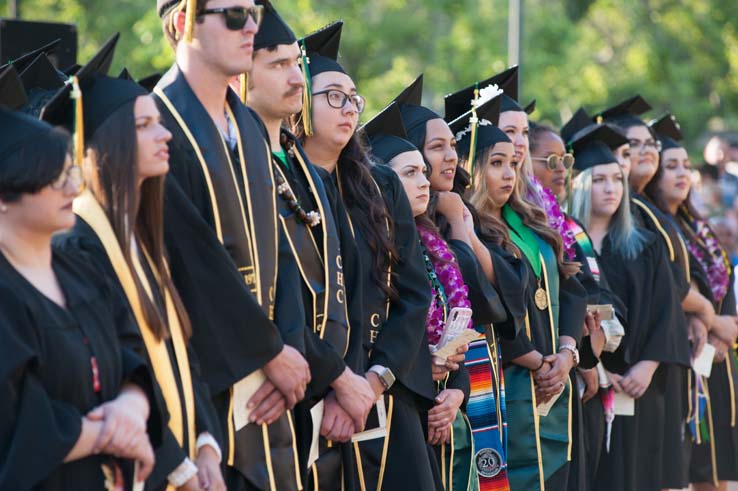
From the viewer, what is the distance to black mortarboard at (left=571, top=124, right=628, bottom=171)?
7926 millimetres

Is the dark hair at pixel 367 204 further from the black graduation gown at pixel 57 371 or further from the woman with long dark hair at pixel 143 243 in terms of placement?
the black graduation gown at pixel 57 371

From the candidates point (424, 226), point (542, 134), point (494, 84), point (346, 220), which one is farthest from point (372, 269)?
point (542, 134)

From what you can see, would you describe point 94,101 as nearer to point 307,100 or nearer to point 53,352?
point 53,352

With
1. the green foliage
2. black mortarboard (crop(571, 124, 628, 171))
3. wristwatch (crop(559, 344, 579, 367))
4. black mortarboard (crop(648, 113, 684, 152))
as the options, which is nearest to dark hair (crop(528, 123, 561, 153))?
black mortarboard (crop(571, 124, 628, 171))

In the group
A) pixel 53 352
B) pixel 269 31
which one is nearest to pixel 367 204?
pixel 269 31

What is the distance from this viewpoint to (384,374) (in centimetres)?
525

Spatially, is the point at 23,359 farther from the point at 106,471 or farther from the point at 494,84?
the point at 494,84

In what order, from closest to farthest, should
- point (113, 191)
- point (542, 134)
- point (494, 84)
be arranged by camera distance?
point (113, 191)
point (494, 84)
point (542, 134)

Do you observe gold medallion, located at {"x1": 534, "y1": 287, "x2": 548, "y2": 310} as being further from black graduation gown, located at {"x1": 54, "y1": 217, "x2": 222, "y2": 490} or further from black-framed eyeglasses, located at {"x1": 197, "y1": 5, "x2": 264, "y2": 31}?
black graduation gown, located at {"x1": 54, "y1": 217, "x2": 222, "y2": 490}

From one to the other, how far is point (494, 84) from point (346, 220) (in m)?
2.29

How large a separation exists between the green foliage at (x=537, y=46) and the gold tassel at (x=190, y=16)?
1088 cm

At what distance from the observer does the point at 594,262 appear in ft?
24.8

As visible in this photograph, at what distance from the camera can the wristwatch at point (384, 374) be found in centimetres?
523

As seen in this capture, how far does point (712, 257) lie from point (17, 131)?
20.7ft
